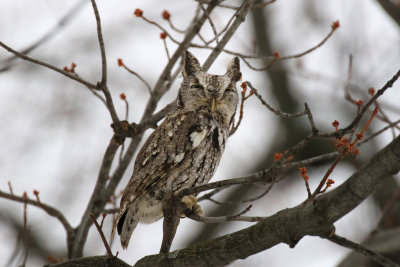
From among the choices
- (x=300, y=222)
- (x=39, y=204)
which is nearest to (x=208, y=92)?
(x=39, y=204)

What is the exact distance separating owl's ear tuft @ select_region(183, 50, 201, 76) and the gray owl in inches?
7.1

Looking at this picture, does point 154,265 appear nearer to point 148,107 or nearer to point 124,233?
point 124,233

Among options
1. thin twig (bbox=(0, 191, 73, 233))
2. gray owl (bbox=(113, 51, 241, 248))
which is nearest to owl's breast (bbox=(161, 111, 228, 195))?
gray owl (bbox=(113, 51, 241, 248))

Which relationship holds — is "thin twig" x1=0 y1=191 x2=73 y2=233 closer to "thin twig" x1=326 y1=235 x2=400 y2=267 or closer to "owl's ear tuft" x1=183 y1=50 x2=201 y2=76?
"owl's ear tuft" x1=183 y1=50 x2=201 y2=76

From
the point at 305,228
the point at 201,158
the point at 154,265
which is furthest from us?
the point at 201,158

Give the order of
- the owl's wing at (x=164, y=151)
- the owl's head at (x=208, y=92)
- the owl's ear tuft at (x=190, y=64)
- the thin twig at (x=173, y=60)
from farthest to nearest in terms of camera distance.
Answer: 1. the owl's ear tuft at (x=190, y=64)
2. the thin twig at (x=173, y=60)
3. the owl's head at (x=208, y=92)
4. the owl's wing at (x=164, y=151)

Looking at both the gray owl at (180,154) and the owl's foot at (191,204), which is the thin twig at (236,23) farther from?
the owl's foot at (191,204)

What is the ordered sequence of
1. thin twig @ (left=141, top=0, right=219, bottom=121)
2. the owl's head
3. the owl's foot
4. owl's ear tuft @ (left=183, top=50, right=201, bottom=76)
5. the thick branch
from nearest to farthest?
the thick branch, the owl's foot, the owl's head, thin twig @ (left=141, top=0, right=219, bottom=121), owl's ear tuft @ (left=183, top=50, right=201, bottom=76)

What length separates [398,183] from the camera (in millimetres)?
6188

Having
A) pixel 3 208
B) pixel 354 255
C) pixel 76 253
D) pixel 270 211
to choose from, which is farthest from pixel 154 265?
pixel 270 211

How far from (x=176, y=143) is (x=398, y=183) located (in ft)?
11.8

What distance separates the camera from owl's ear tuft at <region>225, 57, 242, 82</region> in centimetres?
431

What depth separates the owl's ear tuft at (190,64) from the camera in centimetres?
426

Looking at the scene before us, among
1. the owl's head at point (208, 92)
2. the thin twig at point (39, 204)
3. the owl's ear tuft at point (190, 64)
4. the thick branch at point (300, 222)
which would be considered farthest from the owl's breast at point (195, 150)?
the thin twig at point (39, 204)
